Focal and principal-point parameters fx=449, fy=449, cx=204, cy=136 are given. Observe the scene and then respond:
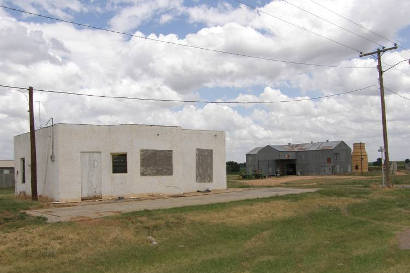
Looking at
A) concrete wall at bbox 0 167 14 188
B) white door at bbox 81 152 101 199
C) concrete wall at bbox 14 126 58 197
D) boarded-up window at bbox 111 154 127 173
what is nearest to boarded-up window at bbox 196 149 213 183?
boarded-up window at bbox 111 154 127 173

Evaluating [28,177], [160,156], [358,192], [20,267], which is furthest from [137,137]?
[20,267]

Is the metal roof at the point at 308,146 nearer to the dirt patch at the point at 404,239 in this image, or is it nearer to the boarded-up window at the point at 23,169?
the boarded-up window at the point at 23,169

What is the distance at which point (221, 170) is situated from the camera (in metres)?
28.7

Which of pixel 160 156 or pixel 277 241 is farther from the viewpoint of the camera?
pixel 160 156

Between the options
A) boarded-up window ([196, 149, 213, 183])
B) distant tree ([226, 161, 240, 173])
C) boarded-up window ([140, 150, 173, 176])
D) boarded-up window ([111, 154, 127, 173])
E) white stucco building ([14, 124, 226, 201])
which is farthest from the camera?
distant tree ([226, 161, 240, 173])

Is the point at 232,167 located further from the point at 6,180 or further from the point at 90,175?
the point at 90,175

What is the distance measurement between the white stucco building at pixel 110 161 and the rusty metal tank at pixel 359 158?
44.9 metres

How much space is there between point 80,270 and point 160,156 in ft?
50.2

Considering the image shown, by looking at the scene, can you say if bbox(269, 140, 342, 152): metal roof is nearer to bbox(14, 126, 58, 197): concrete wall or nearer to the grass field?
bbox(14, 126, 58, 197): concrete wall

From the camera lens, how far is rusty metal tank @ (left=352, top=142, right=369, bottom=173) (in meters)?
65.9

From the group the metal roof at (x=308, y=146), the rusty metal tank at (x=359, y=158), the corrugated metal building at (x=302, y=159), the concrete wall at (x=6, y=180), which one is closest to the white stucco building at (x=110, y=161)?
the concrete wall at (x=6, y=180)

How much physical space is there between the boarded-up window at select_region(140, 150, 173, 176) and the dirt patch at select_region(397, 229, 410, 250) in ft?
44.0

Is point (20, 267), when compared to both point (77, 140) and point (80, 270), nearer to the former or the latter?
point (80, 270)

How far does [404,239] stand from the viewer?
43.5 ft
